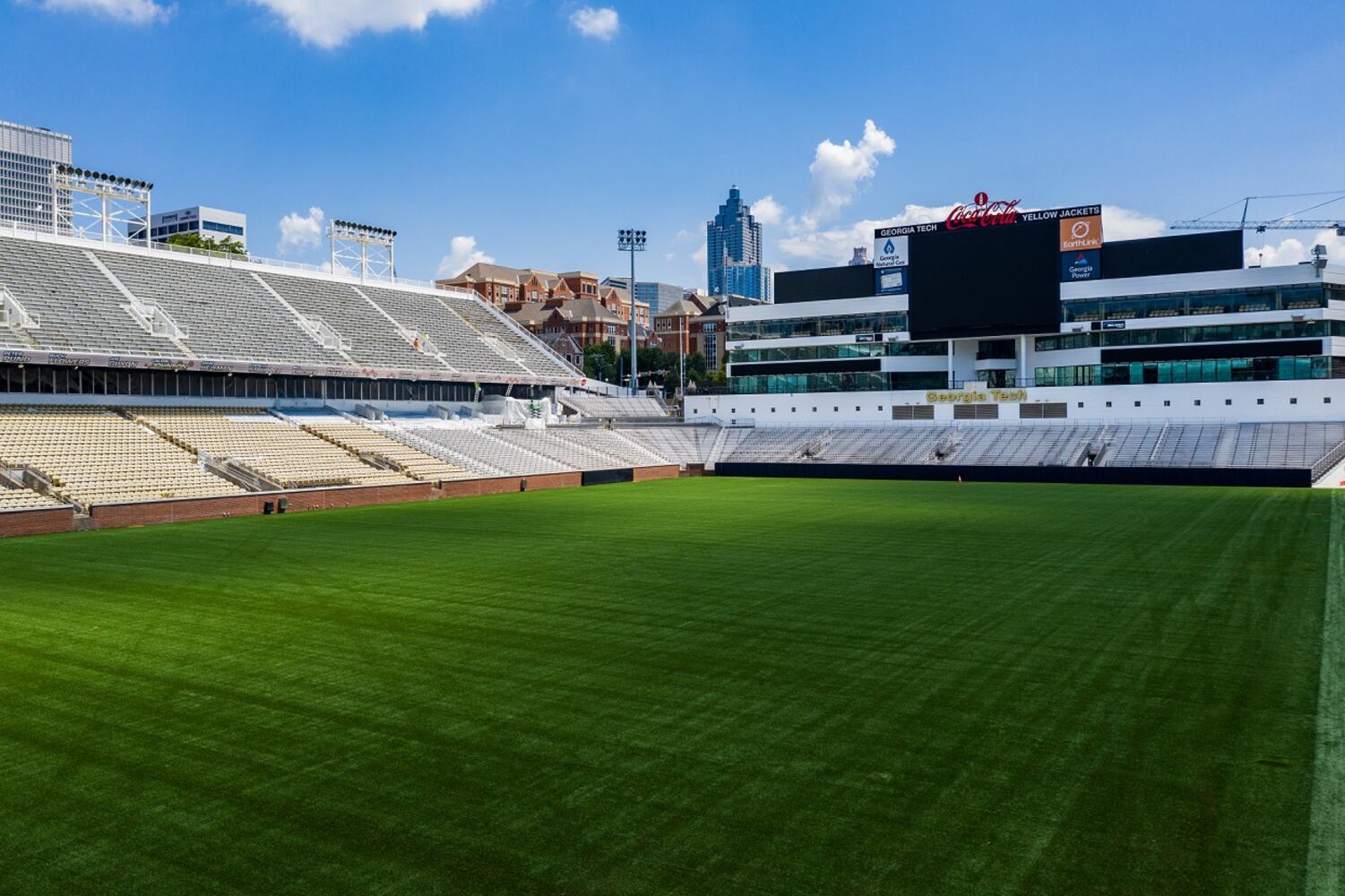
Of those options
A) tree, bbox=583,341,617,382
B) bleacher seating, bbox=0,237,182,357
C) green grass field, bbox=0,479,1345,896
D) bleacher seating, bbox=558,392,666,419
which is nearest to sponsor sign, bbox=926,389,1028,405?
bleacher seating, bbox=558,392,666,419

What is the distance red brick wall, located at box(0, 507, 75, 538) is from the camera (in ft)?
92.4

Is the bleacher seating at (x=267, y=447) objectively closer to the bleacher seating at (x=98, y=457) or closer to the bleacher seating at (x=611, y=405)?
the bleacher seating at (x=98, y=457)

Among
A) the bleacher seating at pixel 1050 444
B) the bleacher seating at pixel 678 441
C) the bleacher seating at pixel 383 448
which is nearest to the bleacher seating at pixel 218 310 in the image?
the bleacher seating at pixel 383 448

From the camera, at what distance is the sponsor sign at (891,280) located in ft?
212

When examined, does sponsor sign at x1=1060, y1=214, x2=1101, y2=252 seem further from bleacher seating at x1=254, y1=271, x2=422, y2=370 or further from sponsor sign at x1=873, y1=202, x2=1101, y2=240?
bleacher seating at x1=254, y1=271, x2=422, y2=370

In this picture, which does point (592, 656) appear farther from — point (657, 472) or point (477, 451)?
point (657, 472)

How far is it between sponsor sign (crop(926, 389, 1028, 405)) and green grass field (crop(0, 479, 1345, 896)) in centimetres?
3982

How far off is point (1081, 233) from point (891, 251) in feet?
37.8

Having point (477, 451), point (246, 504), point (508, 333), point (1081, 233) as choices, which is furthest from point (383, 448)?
point (1081, 233)

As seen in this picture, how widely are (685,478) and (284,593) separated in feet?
128

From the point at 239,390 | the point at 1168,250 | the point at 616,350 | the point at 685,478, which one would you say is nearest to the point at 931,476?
the point at 685,478

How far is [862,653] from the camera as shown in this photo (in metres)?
13.2

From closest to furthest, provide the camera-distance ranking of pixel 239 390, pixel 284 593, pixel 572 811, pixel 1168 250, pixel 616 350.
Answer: pixel 572 811, pixel 284 593, pixel 239 390, pixel 1168 250, pixel 616 350

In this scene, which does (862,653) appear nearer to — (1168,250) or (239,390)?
(239,390)
